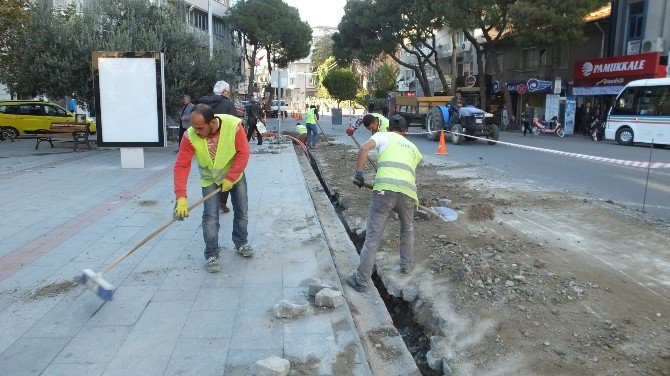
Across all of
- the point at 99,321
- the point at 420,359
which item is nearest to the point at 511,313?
the point at 420,359

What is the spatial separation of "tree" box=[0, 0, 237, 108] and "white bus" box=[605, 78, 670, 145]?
15084 mm

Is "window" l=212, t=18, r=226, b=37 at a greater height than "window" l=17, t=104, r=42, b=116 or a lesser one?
greater

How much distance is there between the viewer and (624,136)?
68.0ft

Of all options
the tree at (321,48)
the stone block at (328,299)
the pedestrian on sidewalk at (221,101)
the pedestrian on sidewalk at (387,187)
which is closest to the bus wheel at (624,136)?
the pedestrian on sidewalk at (221,101)

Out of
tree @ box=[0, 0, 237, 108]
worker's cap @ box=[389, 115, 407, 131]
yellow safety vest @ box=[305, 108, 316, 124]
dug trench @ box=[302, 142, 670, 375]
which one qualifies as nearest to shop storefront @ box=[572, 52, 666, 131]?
yellow safety vest @ box=[305, 108, 316, 124]

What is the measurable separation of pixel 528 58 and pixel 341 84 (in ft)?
109

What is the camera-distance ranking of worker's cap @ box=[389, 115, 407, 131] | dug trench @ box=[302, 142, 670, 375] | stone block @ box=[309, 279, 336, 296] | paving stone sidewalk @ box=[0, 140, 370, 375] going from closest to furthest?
paving stone sidewalk @ box=[0, 140, 370, 375] → dug trench @ box=[302, 142, 670, 375] → stone block @ box=[309, 279, 336, 296] → worker's cap @ box=[389, 115, 407, 131]

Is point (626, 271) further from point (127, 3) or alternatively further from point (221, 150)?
point (127, 3)

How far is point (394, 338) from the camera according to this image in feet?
13.5

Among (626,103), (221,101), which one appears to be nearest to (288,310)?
(221,101)

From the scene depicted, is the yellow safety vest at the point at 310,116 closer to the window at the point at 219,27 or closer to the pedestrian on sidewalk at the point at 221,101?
the pedestrian on sidewalk at the point at 221,101

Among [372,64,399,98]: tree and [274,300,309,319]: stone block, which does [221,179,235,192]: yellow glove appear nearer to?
[274,300,309,319]: stone block

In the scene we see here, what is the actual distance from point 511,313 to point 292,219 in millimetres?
3527

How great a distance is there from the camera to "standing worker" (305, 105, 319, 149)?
61.9ft
